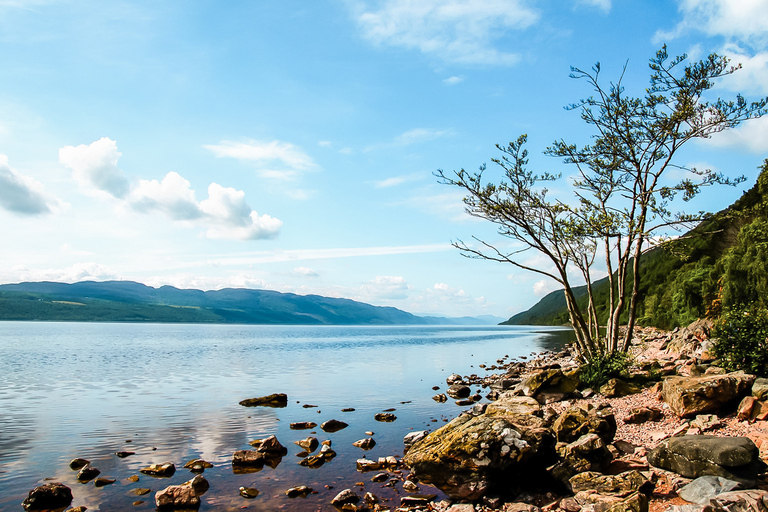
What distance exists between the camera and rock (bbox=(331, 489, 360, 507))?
1198cm

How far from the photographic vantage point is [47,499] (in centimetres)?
1208

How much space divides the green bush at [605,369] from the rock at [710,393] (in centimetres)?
672

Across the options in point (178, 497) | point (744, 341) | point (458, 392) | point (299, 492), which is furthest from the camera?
point (458, 392)

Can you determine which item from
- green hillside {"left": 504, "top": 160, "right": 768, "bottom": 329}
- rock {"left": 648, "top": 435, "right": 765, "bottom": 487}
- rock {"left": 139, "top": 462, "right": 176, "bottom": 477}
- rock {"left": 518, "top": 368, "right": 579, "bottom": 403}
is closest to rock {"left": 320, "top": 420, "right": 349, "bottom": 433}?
rock {"left": 139, "top": 462, "right": 176, "bottom": 477}

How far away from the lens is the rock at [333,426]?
68.1 feet

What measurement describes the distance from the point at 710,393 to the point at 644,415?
238 centimetres

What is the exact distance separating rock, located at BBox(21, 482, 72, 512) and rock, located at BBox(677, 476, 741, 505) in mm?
15520

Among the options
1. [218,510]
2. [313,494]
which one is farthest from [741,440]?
[218,510]

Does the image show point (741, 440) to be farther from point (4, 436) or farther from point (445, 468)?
point (4, 436)

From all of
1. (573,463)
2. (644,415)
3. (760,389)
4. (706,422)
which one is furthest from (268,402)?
(760,389)

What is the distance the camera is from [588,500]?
400 inches

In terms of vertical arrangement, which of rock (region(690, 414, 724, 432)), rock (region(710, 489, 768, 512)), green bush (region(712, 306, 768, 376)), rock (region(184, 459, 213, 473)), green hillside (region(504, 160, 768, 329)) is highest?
green hillside (region(504, 160, 768, 329))

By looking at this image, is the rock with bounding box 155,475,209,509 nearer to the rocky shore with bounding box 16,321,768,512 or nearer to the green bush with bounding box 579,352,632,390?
the rocky shore with bounding box 16,321,768,512

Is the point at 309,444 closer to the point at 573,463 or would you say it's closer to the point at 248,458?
the point at 248,458
